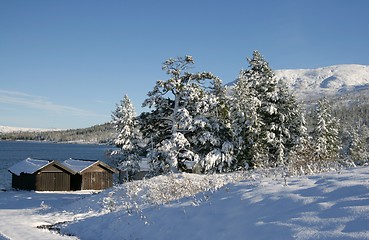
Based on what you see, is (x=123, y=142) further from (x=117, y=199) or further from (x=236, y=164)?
(x=117, y=199)

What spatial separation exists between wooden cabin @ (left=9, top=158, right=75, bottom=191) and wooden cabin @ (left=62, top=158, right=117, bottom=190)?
0.99 m

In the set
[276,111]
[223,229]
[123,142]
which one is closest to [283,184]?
[223,229]

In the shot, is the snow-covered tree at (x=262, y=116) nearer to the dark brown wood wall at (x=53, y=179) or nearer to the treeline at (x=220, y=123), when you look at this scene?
the treeline at (x=220, y=123)

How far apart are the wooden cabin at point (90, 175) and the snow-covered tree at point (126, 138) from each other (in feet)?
20.3

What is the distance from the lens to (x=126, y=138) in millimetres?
42719

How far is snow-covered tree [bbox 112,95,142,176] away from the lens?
139 feet

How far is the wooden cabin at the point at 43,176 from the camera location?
147 feet

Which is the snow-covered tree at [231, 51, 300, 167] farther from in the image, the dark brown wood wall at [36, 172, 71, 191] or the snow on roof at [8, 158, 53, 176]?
the snow on roof at [8, 158, 53, 176]

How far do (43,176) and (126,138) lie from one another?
38.8ft

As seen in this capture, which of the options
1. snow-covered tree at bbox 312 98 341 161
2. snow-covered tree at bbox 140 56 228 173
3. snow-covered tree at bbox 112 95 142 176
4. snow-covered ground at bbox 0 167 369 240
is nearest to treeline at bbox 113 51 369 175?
snow-covered tree at bbox 140 56 228 173

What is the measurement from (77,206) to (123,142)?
2188 centimetres

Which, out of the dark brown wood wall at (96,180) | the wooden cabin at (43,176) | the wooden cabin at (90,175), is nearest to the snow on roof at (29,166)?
the wooden cabin at (43,176)

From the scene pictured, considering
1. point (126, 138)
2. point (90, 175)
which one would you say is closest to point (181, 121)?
point (126, 138)

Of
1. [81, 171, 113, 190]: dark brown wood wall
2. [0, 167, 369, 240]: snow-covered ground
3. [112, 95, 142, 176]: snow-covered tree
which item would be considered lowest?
[81, 171, 113, 190]: dark brown wood wall
